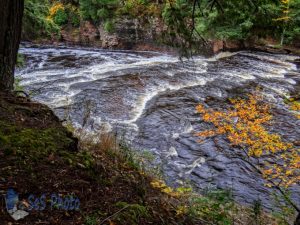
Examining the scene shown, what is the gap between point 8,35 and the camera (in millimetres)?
3971

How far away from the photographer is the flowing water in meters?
7.16

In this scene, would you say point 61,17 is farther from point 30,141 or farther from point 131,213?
point 131,213

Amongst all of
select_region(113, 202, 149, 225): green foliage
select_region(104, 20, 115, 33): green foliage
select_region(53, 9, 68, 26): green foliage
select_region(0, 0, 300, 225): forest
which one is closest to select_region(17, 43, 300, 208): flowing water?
→ select_region(0, 0, 300, 225): forest

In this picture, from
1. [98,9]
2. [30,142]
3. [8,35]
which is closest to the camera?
[30,142]

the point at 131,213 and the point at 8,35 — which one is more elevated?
the point at 8,35

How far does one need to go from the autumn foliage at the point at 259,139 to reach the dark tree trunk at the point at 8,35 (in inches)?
153

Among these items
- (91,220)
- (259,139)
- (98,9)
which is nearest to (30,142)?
(91,220)

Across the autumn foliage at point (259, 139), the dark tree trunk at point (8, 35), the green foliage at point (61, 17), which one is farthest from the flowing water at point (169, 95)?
the green foliage at point (61, 17)

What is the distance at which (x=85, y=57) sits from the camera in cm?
1864

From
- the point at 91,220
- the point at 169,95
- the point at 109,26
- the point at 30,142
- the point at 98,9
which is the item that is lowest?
the point at 169,95

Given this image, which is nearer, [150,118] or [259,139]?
[259,139]

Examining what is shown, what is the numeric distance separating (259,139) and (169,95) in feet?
14.1

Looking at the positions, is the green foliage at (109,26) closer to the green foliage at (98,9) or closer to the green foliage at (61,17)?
the green foliage at (98,9)

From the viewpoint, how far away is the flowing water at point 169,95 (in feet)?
23.5
